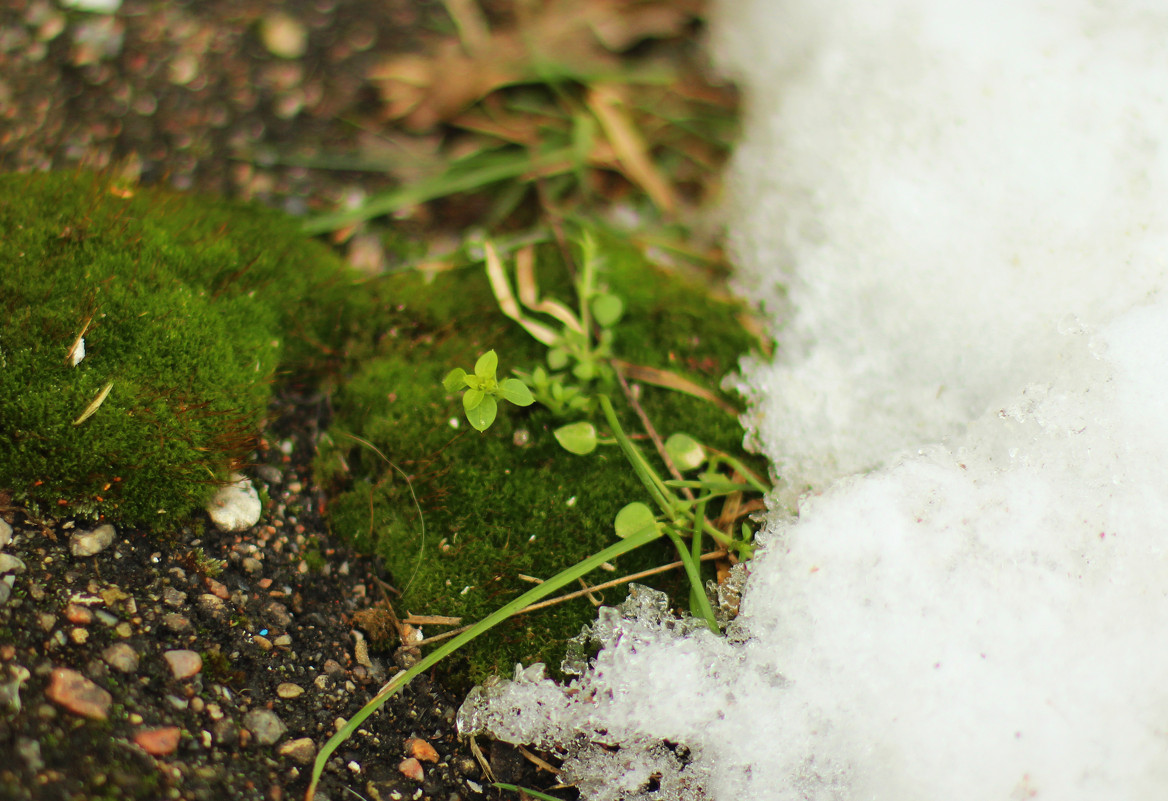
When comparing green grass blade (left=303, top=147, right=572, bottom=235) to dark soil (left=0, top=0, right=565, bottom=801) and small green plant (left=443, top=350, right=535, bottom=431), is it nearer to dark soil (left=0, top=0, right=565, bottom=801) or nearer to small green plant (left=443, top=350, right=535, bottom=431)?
dark soil (left=0, top=0, right=565, bottom=801)

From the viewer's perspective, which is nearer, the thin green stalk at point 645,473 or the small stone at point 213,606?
the small stone at point 213,606

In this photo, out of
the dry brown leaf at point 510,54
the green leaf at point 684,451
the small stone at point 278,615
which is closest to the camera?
the small stone at point 278,615

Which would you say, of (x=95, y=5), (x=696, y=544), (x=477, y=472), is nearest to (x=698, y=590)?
(x=696, y=544)

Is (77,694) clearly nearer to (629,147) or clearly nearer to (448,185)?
(448,185)

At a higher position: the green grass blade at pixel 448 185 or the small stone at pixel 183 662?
the green grass blade at pixel 448 185

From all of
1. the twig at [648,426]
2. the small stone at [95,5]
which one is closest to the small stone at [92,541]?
the twig at [648,426]

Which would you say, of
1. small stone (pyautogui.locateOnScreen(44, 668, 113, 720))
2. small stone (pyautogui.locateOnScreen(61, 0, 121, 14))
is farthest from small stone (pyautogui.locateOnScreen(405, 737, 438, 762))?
small stone (pyautogui.locateOnScreen(61, 0, 121, 14))

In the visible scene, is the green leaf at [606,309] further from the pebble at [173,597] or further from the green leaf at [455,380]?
the pebble at [173,597]
